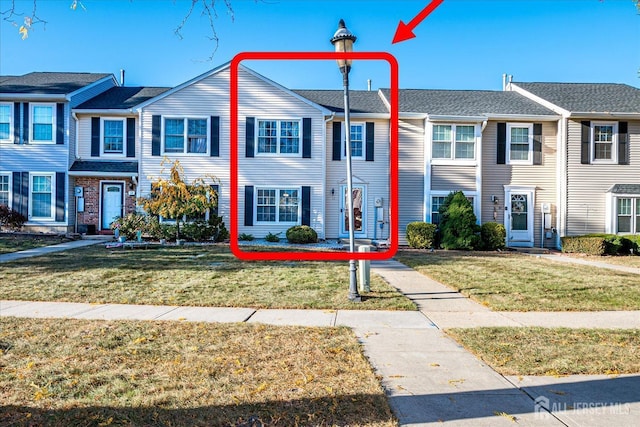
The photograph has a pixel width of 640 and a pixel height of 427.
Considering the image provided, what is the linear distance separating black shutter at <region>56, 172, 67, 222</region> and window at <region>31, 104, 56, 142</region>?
5.42 ft

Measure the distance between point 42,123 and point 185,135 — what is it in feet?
19.8

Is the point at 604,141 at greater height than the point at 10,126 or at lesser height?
lesser

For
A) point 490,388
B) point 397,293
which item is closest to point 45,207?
point 397,293

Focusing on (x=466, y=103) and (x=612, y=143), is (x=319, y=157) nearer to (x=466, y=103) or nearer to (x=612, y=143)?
(x=466, y=103)

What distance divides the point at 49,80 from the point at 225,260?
14275 mm

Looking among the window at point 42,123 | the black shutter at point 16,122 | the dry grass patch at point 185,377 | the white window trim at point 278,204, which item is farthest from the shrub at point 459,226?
the black shutter at point 16,122

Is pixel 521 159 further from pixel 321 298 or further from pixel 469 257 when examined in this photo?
pixel 321 298

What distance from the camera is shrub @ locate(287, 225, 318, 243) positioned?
16172 millimetres

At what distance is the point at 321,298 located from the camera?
7055mm

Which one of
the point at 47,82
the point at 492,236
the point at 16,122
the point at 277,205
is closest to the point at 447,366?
the point at 492,236

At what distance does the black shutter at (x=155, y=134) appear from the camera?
17141mm

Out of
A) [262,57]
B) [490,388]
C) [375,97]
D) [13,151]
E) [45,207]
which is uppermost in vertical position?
[375,97]

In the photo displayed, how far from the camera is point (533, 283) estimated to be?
876cm

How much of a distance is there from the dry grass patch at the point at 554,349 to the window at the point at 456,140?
12.7 meters
